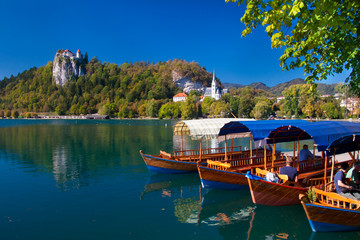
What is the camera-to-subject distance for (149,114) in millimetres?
144625

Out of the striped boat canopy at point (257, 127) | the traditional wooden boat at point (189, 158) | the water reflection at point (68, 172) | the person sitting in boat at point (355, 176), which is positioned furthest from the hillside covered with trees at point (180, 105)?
the person sitting in boat at point (355, 176)

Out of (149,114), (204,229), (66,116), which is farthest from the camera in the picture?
(66,116)

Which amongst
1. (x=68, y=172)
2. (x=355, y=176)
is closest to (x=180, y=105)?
(x=68, y=172)

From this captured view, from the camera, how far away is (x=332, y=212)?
29.5 feet

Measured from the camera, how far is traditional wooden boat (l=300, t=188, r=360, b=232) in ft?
29.1

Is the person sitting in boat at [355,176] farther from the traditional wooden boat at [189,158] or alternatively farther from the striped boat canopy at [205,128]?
the striped boat canopy at [205,128]

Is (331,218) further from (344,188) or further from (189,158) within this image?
(189,158)

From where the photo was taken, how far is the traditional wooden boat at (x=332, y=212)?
29.1ft

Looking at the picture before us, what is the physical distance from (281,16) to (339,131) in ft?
24.5

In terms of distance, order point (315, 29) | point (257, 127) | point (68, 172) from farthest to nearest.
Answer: point (68, 172) < point (257, 127) < point (315, 29)

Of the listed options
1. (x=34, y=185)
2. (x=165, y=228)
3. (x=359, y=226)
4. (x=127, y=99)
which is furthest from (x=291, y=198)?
(x=127, y=99)

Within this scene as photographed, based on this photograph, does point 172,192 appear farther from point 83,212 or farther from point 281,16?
point 281,16

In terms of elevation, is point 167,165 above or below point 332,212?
above

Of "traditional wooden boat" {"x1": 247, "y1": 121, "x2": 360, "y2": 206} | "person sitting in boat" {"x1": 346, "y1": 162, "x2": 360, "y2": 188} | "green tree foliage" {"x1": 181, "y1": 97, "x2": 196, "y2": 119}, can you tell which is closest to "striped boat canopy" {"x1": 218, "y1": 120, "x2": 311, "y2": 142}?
"traditional wooden boat" {"x1": 247, "y1": 121, "x2": 360, "y2": 206}
